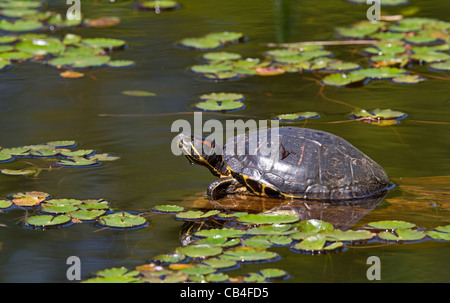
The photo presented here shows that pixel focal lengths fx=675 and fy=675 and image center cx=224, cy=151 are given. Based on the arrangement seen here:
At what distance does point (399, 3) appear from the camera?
34.6 ft

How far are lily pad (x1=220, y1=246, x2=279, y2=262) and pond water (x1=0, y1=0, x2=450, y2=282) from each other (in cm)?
5

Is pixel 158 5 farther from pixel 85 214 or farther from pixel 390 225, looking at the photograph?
pixel 390 225

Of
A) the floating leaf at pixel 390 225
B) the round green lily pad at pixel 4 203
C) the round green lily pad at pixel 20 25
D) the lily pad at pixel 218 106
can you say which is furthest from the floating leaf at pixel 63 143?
the round green lily pad at pixel 20 25

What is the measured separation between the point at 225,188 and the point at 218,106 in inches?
73.2

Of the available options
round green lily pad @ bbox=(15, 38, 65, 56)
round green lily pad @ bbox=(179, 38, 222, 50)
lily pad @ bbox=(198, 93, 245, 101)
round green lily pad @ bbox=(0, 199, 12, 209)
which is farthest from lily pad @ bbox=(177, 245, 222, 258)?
round green lily pad @ bbox=(15, 38, 65, 56)

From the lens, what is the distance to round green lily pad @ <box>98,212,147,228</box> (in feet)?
14.4

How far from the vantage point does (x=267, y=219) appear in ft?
14.1

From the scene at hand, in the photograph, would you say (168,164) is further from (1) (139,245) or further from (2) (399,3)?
(2) (399,3)

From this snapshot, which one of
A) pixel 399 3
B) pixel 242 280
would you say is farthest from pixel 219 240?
pixel 399 3

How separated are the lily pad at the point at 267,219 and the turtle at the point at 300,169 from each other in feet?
1.70

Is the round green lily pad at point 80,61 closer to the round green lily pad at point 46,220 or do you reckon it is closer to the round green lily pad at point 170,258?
the round green lily pad at point 46,220

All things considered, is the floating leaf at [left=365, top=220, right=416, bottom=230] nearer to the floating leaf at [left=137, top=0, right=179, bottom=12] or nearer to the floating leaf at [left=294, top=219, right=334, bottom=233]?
the floating leaf at [left=294, top=219, right=334, bottom=233]

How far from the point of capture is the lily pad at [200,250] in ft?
12.6


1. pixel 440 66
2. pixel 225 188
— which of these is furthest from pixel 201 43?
pixel 225 188
